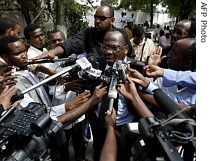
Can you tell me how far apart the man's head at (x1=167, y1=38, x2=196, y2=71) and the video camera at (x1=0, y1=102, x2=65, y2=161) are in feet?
3.43

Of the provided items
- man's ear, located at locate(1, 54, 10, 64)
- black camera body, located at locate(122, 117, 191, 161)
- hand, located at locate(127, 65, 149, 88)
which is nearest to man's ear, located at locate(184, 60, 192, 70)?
hand, located at locate(127, 65, 149, 88)

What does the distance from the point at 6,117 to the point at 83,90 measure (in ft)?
2.81

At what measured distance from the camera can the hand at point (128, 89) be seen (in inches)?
74.2

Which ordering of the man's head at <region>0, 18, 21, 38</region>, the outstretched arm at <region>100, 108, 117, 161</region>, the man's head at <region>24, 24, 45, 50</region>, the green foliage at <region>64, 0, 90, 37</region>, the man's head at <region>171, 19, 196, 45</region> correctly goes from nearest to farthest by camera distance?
the outstretched arm at <region>100, 108, 117, 161</region>
the man's head at <region>171, 19, 196, 45</region>
the man's head at <region>0, 18, 21, 38</region>
the man's head at <region>24, 24, 45, 50</region>
the green foliage at <region>64, 0, 90, 37</region>

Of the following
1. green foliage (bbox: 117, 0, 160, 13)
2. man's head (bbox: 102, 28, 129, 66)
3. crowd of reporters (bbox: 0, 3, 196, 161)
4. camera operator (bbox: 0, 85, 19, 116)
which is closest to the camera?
camera operator (bbox: 0, 85, 19, 116)

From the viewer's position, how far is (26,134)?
1337 millimetres

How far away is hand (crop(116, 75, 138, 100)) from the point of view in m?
1.88

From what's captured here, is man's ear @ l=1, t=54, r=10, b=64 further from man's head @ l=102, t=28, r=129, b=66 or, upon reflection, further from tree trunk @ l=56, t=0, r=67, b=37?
tree trunk @ l=56, t=0, r=67, b=37

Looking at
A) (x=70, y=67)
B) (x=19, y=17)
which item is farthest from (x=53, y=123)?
(x=19, y=17)

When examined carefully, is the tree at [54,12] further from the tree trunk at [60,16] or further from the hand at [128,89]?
the hand at [128,89]

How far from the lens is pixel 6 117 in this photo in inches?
55.2

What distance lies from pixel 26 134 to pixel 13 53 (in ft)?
3.93

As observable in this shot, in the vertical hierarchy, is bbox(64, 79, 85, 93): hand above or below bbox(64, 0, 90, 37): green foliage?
below
